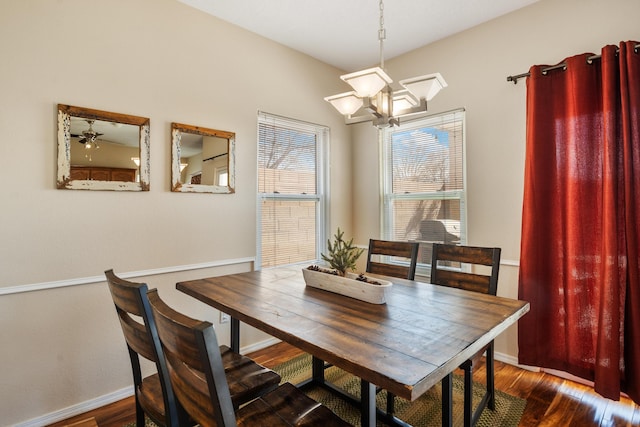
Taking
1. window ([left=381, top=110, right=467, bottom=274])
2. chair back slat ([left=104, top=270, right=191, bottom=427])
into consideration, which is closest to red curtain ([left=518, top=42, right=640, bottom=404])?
window ([left=381, top=110, right=467, bottom=274])

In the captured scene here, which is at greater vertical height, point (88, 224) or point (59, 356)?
point (88, 224)

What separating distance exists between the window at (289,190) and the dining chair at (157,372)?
1449 mm

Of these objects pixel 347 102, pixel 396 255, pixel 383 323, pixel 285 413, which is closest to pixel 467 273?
pixel 396 255

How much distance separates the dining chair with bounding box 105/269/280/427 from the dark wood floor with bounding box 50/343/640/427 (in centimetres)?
75

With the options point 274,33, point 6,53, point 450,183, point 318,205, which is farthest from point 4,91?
point 450,183

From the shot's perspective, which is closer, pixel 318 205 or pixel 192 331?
pixel 192 331

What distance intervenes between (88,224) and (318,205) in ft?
6.65

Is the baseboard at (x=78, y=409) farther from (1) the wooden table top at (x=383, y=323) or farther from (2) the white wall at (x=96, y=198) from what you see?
(1) the wooden table top at (x=383, y=323)

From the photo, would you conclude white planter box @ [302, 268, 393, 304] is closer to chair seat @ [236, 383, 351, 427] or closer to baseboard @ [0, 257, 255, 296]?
chair seat @ [236, 383, 351, 427]

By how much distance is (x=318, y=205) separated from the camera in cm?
350

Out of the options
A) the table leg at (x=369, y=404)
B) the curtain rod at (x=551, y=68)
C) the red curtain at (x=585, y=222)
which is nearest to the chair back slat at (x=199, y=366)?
the table leg at (x=369, y=404)

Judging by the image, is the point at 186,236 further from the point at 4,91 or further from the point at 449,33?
the point at 449,33

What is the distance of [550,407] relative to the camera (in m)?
2.04

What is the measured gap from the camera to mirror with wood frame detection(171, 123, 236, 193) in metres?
2.40
